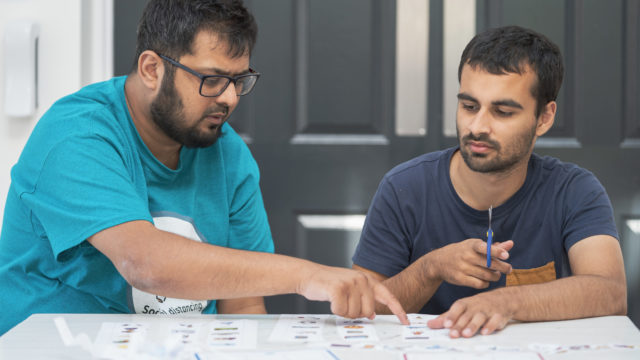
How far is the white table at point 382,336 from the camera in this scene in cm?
104

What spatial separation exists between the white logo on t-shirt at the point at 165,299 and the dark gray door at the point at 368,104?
84 cm

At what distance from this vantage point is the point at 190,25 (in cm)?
140

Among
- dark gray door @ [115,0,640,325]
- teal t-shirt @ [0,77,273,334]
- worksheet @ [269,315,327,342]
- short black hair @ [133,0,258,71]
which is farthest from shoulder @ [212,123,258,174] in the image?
dark gray door @ [115,0,640,325]

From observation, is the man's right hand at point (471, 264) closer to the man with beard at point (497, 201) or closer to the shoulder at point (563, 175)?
the man with beard at point (497, 201)

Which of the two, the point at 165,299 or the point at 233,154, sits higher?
the point at 233,154

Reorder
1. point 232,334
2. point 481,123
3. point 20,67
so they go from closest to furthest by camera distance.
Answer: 1. point 232,334
2. point 481,123
3. point 20,67

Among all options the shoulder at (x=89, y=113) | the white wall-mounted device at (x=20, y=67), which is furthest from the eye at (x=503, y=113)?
the white wall-mounted device at (x=20, y=67)

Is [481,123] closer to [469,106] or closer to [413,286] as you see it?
[469,106]

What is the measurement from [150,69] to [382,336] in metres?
0.74

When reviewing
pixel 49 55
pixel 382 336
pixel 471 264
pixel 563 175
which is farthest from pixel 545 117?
pixel 49 55

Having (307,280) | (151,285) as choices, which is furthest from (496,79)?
(151,285)

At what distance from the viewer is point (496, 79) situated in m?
1.52

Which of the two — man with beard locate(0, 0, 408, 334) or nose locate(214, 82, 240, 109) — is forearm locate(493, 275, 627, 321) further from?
nose locate(214, 82, 240, 109)

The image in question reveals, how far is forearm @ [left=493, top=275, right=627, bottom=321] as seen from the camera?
4.08 ft
